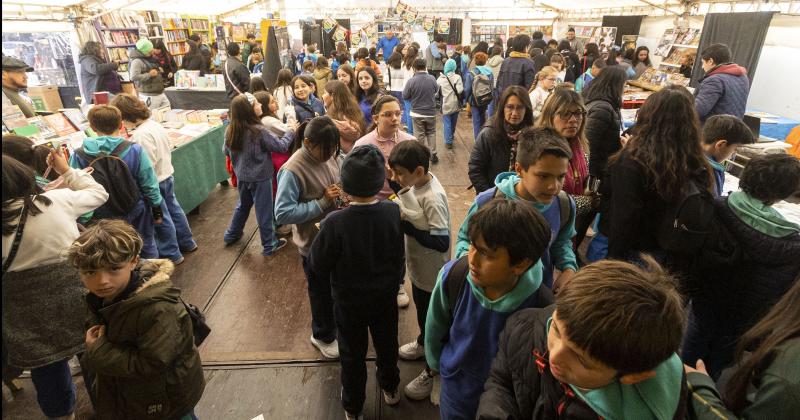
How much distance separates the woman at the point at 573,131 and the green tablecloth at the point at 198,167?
10.5 feet

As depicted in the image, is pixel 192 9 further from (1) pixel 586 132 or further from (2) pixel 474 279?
(2) pixel 474 279

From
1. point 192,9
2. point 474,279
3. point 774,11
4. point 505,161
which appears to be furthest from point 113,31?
point 774,11

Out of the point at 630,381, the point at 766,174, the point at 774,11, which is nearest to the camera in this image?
the point at 630,381

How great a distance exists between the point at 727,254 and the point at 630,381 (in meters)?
1.37

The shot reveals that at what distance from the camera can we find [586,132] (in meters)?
2.78

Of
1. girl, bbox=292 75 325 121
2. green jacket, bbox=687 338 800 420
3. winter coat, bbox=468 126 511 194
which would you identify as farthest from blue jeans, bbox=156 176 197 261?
green jacket, bbox=687 338 800 420

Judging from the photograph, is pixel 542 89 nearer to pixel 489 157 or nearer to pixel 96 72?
pixel 489 157

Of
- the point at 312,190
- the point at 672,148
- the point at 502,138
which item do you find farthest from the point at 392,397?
the point at 672,148

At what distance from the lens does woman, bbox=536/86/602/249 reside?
231 centimetres

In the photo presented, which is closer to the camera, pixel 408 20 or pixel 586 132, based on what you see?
pixel 586 132

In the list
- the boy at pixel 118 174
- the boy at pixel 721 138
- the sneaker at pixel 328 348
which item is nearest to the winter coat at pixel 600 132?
the boy at pixel 721 138

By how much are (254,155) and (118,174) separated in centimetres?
93

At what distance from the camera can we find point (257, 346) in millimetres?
2611

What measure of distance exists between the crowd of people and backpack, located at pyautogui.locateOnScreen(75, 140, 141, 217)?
0.02 meters
